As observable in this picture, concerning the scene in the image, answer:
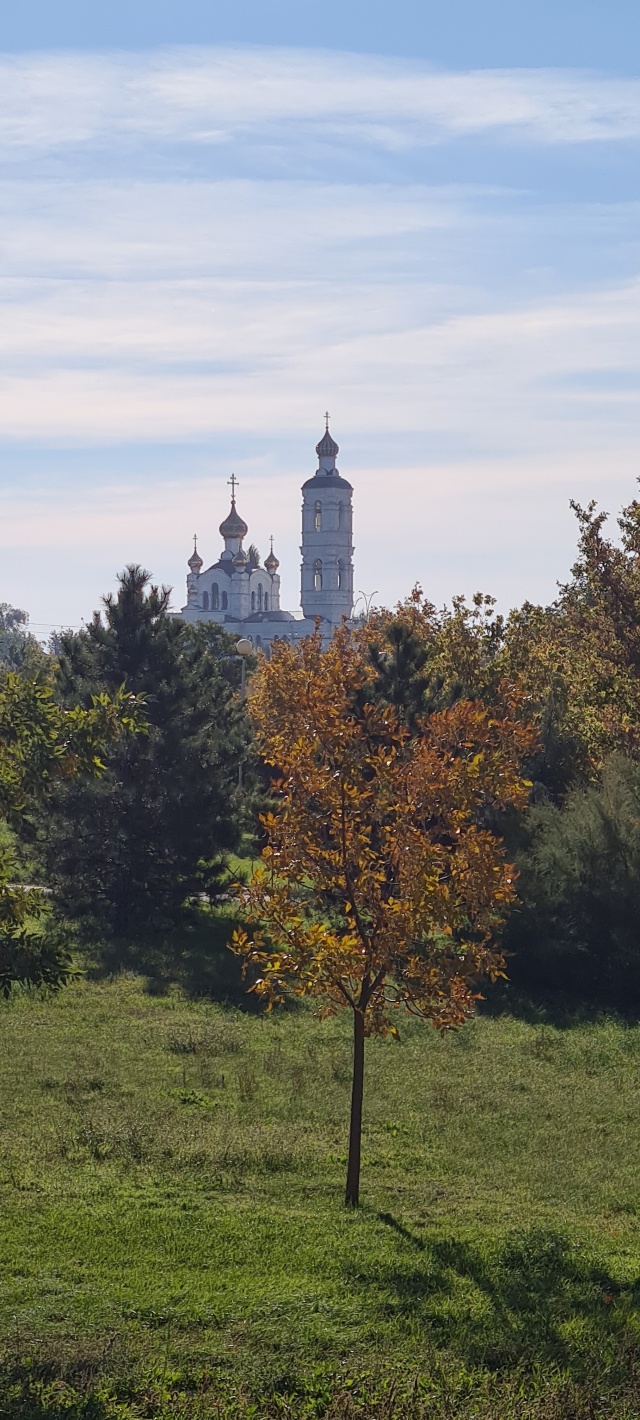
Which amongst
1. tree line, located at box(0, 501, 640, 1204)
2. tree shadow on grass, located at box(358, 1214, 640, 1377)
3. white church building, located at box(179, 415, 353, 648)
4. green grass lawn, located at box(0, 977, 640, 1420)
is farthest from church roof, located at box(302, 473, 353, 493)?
tree shadow on grass, located at box(358, 1214, 640, 1377)

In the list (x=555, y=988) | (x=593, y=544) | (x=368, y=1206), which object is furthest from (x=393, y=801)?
(x=593, y=544)

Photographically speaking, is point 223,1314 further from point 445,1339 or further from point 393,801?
point 393,801

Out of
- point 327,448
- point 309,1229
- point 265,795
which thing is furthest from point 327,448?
point 309,1229

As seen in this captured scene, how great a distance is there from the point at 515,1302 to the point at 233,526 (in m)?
169

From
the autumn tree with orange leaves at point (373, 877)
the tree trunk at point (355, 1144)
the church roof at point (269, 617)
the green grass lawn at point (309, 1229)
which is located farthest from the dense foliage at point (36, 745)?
the church roof at point (269, 617)

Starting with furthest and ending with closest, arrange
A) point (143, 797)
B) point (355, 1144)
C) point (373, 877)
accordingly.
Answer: point (143, 797), point (373, 877), point (355, 1144)

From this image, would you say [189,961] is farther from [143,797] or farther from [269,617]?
[269,617]

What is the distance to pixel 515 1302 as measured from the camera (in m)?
10.5

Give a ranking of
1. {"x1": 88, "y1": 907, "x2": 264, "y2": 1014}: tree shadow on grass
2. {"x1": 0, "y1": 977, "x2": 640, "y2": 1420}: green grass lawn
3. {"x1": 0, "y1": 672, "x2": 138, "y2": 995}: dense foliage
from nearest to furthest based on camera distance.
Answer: {"x1": 0, "y1": 977, "x2": 640, "y2": 1420}: green grass lawn
{"x1": 0, "y1": 672, "x2": 138, "y2": 995}: dense foliage
{"x1": 88, "y1": 907, "x2": 264, "y2": 1014}: tree shadow on grass

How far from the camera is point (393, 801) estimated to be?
1423 cm

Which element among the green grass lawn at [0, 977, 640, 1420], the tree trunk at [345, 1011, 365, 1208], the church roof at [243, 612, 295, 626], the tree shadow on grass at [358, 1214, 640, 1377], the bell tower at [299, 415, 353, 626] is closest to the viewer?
the green grass lawn at [0, 977, 640, 1420]

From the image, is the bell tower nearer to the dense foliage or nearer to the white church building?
the white church building

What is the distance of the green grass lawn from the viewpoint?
8898mm

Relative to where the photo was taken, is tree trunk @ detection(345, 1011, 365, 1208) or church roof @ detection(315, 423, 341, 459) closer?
tree trunk @ detection(345, 1011, 365, 1208)
